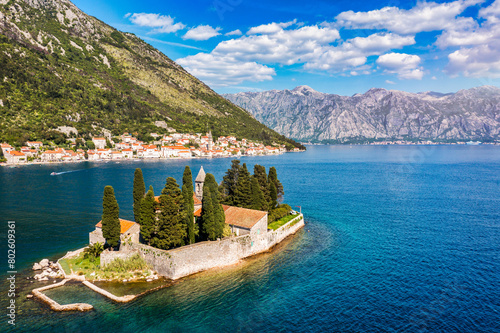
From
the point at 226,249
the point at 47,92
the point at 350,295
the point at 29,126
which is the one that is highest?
the point at 47,92

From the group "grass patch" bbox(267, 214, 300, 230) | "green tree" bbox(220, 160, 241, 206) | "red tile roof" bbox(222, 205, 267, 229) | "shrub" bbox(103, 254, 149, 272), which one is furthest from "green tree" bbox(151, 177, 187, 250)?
"grass patch" bbox(267, 214, 300, 230)

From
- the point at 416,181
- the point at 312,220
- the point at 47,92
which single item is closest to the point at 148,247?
the point at 312,220

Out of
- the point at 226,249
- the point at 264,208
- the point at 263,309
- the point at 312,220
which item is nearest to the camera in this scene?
the point at 263,309

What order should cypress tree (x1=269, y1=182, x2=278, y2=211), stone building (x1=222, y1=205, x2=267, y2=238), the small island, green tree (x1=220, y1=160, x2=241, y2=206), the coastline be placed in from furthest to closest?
1. cypress tree (x1=269, y1=182, x2=278, y2=211)
2. green tree (x1=220, y1=160, x2=241, y2=206)
3. stone building (x1=222, y1=205, x2=267, y2=238)
4. the small island
5. the coastline

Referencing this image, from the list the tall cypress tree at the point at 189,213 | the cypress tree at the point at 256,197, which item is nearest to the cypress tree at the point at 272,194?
the cypress tree at the point at 256,197

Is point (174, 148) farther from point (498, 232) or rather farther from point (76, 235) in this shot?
point (498, 232)

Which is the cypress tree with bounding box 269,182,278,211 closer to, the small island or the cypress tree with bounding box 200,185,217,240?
the small island

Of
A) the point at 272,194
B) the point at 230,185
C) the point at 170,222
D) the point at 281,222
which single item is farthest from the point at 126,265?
the point at 272,194
